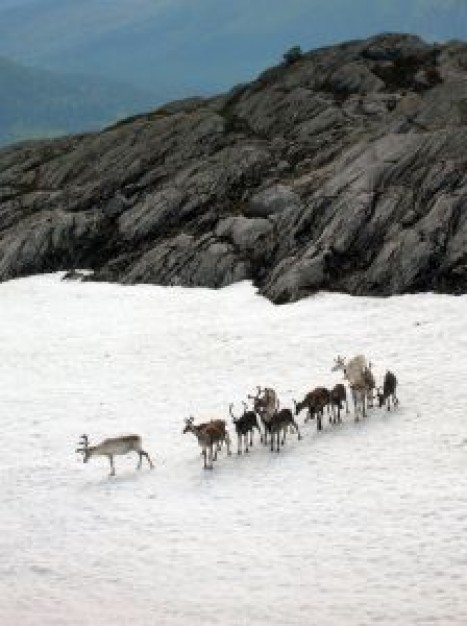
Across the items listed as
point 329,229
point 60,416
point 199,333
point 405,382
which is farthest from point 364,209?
point 60,416

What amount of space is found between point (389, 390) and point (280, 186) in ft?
108

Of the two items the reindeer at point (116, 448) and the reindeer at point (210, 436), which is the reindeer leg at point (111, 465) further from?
the reindeer at point (210, 436)

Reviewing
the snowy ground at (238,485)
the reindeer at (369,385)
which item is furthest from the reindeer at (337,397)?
the reindeer at (369,385)

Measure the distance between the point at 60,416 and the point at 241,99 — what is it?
176 ft

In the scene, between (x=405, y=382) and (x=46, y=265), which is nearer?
(x=405, y=382)

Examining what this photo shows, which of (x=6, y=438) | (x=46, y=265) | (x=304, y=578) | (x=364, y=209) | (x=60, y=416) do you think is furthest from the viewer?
(x=46, y=265)

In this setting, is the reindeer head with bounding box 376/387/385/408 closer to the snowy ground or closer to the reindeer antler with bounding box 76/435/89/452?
the snowy ground

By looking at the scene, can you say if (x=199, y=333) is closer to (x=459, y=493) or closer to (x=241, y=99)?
(x=459, y=493)

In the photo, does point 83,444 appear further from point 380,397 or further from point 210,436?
point 380,397

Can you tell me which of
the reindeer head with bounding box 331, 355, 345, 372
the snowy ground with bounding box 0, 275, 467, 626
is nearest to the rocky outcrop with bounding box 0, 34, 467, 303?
the snowy ground with bounding box 0, 275, 467, 626

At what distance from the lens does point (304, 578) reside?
2233cm

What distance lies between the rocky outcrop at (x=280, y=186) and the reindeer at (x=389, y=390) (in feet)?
46.4

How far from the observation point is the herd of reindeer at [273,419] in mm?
30516

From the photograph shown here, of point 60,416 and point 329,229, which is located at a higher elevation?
point 329,229
